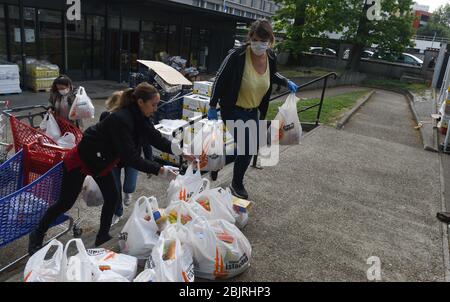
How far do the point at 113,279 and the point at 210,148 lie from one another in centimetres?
192

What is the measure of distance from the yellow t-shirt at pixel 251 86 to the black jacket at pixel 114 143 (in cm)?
110

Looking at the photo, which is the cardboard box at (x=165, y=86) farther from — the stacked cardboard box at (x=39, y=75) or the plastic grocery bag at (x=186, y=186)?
the stacked cardboard box at (x=39, y=75)

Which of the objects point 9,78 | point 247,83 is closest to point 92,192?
point 247,83

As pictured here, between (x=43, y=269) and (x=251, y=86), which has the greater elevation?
(x=251, y=86)

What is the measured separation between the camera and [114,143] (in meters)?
2.76

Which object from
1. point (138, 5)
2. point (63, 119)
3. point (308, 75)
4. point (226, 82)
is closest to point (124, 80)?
point (138, 5)

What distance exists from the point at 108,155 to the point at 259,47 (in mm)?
1679

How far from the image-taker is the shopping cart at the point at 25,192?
8.98 ft

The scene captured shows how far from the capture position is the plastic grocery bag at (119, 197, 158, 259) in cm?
264

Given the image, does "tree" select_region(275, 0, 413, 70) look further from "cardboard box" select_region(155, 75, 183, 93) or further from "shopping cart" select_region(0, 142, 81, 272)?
"shopping cart" select_region(0, 142, 81, 272)

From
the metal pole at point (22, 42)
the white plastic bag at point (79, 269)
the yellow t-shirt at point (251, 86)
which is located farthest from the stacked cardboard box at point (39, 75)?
the white plastic bag at point (79, 269)

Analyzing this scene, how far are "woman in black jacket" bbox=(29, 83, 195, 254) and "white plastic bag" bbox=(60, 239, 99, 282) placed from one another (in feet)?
2.81

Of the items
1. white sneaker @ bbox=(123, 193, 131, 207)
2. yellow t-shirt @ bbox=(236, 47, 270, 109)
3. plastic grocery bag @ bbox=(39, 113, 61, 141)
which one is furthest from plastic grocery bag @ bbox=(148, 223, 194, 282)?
plastic grocery bag @ bbox=(39, 113, 61, 141)

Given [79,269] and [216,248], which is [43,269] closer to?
[79,269]
